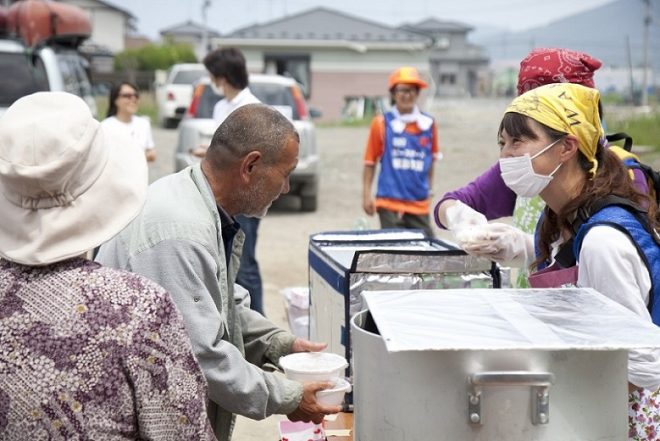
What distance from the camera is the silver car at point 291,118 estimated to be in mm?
10203

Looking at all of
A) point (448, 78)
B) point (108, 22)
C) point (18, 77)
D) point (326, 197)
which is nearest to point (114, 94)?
point (18, 77)

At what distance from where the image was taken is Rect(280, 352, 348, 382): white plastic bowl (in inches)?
102

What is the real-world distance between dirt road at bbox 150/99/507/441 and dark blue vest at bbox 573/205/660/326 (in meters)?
2.87

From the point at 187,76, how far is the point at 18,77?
1999 centimetres

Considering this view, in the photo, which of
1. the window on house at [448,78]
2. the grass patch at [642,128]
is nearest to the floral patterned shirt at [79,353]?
the grass patch at [642,128]

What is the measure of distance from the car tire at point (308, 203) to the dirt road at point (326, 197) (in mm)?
106

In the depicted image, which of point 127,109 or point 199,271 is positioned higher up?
point 127,109

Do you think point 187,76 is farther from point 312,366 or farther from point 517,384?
point 517,384

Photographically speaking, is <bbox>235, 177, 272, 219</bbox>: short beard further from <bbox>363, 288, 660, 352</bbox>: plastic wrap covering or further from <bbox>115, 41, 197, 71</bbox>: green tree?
<bbox>115, 41, 197, 71</bbox>: green tree

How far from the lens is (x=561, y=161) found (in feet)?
8.32

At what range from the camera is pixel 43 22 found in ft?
34.7

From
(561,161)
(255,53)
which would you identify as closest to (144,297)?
(561,161)

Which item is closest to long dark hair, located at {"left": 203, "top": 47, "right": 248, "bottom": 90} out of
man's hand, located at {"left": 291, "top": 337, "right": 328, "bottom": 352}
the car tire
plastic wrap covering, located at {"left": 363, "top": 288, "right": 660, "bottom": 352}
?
man's hand, located at {"left": 291, "top": 337, "right": 328, "bottom": 352}

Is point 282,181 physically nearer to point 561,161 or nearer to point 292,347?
point 292,347
